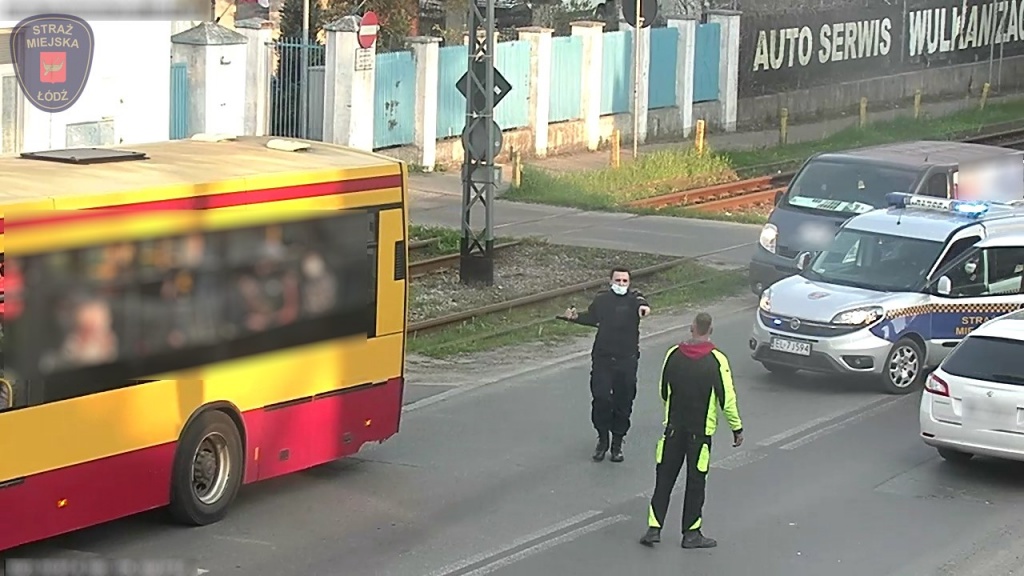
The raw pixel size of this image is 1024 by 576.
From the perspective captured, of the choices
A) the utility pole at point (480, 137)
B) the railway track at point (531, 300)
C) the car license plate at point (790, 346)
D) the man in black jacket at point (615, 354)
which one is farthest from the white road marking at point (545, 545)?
the utility pole at point (480, 137)

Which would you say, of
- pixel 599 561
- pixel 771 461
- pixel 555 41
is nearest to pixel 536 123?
pixel 555 41

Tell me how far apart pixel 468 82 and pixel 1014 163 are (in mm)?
7705

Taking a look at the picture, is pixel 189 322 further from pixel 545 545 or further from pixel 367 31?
pixel 367 31

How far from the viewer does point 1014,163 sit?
77.2 feet

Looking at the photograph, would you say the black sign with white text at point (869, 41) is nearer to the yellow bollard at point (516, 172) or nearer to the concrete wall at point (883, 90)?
the concrete wall at point (883, 90)

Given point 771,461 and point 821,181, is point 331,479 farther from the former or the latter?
point 821,181

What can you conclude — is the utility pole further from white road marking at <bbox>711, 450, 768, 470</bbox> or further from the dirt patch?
white road marking at <bbox>711, 450, 768, 470</bbox>

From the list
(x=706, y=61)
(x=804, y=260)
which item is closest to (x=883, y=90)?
(x=706, y=61)

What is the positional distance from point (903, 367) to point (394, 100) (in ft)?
59.2

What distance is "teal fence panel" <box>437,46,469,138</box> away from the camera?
34562mm

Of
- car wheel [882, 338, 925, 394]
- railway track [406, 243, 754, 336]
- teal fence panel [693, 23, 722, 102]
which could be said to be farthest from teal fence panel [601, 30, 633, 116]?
car wheel [882, 338, 925, 394]

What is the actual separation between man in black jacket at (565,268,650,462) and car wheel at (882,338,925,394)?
3945mm

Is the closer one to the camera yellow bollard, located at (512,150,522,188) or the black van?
the black van

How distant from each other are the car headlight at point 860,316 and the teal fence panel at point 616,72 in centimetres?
2272
